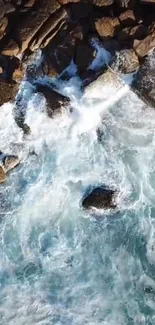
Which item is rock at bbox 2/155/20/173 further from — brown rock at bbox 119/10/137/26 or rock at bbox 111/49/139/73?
brown rock at bbox 119/10/137/26

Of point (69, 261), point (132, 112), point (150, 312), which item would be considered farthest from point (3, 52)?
point (150, 312)

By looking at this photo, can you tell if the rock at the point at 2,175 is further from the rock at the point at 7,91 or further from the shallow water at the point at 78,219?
the rock at the point at 7,91

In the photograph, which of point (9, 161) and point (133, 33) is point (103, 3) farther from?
point (9, 161)

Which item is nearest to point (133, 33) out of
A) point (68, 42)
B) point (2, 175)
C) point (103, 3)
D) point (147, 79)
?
point (103, 3)

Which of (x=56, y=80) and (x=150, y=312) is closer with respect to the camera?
(x=150, y=312)

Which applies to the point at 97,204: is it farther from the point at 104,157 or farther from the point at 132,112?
the point at 132,112

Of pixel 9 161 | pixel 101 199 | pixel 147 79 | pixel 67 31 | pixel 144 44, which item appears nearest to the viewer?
pixel 101 199
